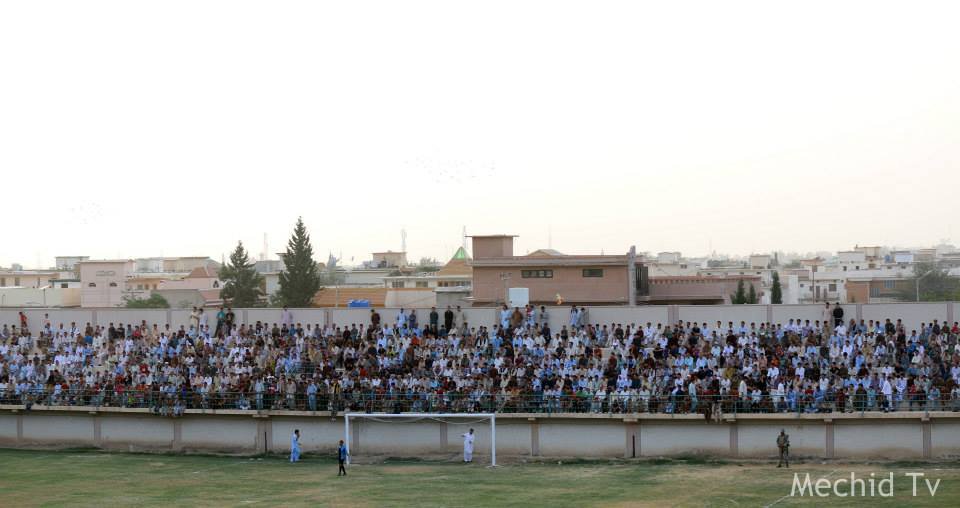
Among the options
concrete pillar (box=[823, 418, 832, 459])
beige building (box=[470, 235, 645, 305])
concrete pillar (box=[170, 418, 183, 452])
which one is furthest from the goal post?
beige building (box=[470, 235, 645, 305])

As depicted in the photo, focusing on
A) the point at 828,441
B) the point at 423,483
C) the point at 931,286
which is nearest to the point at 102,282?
the point at 423,483

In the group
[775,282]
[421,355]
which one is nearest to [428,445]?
[421,355]

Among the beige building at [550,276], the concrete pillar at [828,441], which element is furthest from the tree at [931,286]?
the concrete pillar at [828,441]

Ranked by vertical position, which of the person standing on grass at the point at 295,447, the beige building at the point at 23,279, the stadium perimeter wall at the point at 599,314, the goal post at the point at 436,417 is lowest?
the person standing on grass at the point at 295,447

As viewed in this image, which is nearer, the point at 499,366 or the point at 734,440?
the point at 734,440

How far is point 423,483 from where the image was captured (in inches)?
1403

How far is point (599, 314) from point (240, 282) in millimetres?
73527

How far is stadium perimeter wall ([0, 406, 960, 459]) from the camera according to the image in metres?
37.9

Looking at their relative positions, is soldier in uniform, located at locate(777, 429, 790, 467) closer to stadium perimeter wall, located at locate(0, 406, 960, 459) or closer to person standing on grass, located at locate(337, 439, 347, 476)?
stadium perimeter wall, located at locate(0, 406, 960, 459)

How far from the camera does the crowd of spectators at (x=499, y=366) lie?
128 ft

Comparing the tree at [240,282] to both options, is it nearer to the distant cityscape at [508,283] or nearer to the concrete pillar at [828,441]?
the distant cityscape at [508,283]

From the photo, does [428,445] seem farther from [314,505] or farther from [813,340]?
[813,340]

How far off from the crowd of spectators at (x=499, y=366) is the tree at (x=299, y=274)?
186 ft

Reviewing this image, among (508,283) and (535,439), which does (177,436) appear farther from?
(508,283)
